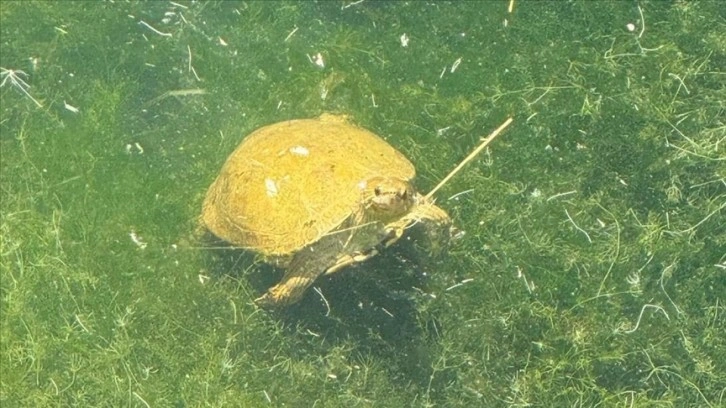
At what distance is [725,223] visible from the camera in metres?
3.83

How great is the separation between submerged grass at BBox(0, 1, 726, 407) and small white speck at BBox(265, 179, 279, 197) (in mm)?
753

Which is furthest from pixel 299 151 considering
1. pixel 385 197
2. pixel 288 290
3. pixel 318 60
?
pixel 318 60

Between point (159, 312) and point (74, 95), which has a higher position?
point (74, 95)

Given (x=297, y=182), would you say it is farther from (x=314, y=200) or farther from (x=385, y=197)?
(x=385, y=197)

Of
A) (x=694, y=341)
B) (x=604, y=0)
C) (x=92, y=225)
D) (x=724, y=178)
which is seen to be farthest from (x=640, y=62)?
(x=92, y=225)

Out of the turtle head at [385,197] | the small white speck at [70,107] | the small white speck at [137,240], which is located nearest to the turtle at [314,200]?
the turtle head at [385,197]

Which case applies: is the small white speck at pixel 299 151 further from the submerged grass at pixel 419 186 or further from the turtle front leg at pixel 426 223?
the submerged grass at pixel 419 186

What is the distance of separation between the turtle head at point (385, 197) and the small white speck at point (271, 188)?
15.0 inches

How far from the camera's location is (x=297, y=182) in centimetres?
338

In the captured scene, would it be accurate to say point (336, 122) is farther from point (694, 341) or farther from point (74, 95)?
point (694, 341)

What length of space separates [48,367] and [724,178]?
3.63 m

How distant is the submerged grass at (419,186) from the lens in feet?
12.7

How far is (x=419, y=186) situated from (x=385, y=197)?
886mm

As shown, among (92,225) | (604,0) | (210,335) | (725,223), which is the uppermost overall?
(604,0)
